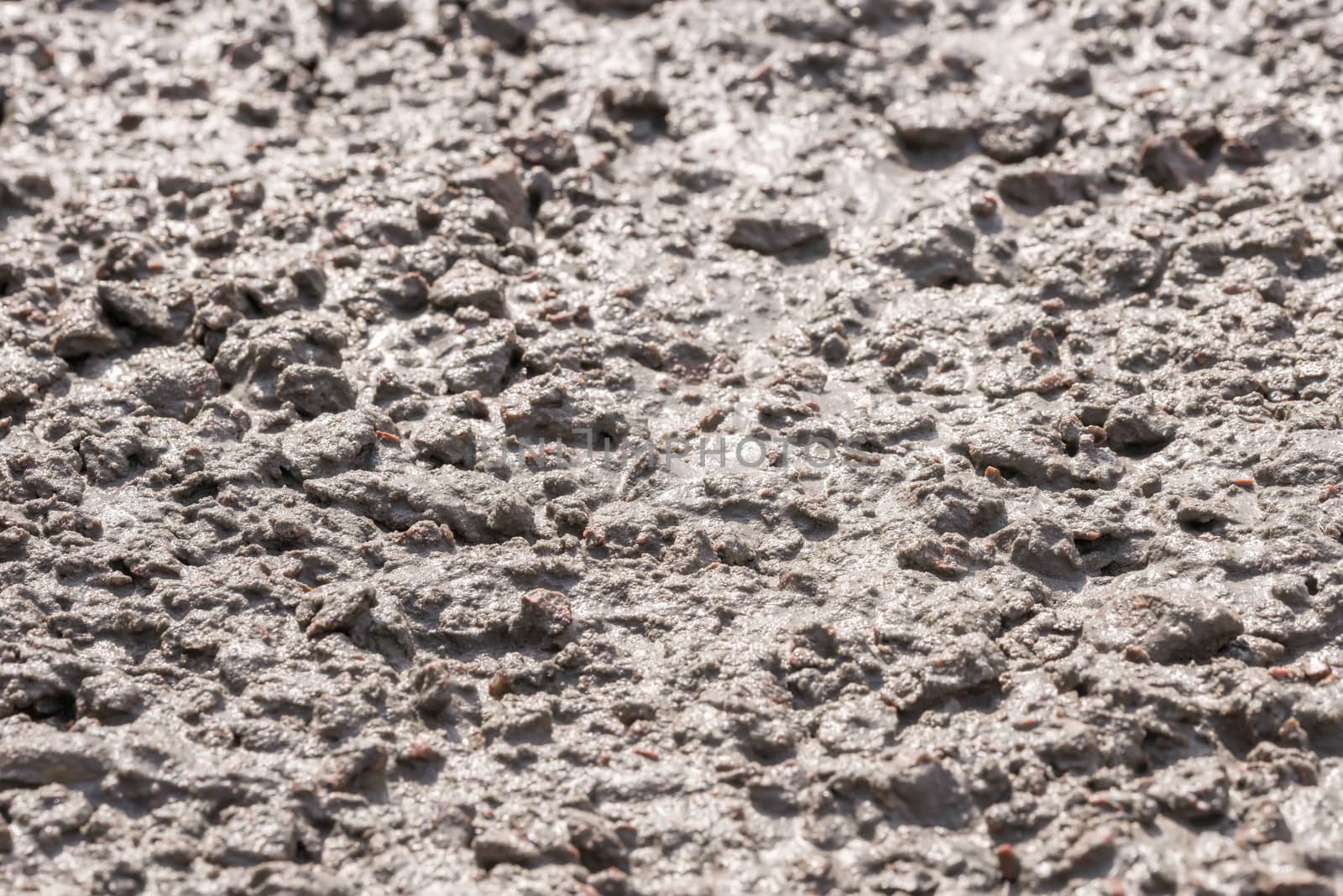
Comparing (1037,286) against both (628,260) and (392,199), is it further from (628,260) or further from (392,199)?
(392,199)

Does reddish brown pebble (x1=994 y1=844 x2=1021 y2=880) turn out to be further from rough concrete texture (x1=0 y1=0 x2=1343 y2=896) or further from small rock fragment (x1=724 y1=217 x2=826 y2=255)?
small rock fragment (x1=724 y1=217 x2=826 y2=255)

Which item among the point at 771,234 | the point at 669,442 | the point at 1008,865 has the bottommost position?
the point at 1008,865

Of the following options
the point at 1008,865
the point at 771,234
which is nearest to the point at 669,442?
the point at 771,234

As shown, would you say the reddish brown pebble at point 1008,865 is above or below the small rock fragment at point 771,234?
below

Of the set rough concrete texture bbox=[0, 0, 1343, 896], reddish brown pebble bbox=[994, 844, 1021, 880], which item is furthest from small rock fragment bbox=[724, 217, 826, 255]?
reddish brown pebble bbox=[994, 844, 1021, 880]

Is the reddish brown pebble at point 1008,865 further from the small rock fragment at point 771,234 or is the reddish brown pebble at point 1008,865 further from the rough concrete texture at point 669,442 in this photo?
the small rock fragment at point 771,234

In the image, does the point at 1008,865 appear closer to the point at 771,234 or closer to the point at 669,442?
the point at 669,442

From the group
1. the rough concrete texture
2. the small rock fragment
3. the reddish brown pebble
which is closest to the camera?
the reddish brown pebble

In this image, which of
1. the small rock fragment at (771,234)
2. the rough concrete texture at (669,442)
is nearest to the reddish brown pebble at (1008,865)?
the rough concrete texture at (669,442)

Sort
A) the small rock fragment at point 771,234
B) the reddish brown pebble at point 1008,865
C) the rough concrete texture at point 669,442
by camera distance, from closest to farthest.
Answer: the reddish brown pebble at point 1008,865 < the rough concrete texture at point 669,442 < the small rock fragment at point 771,234
